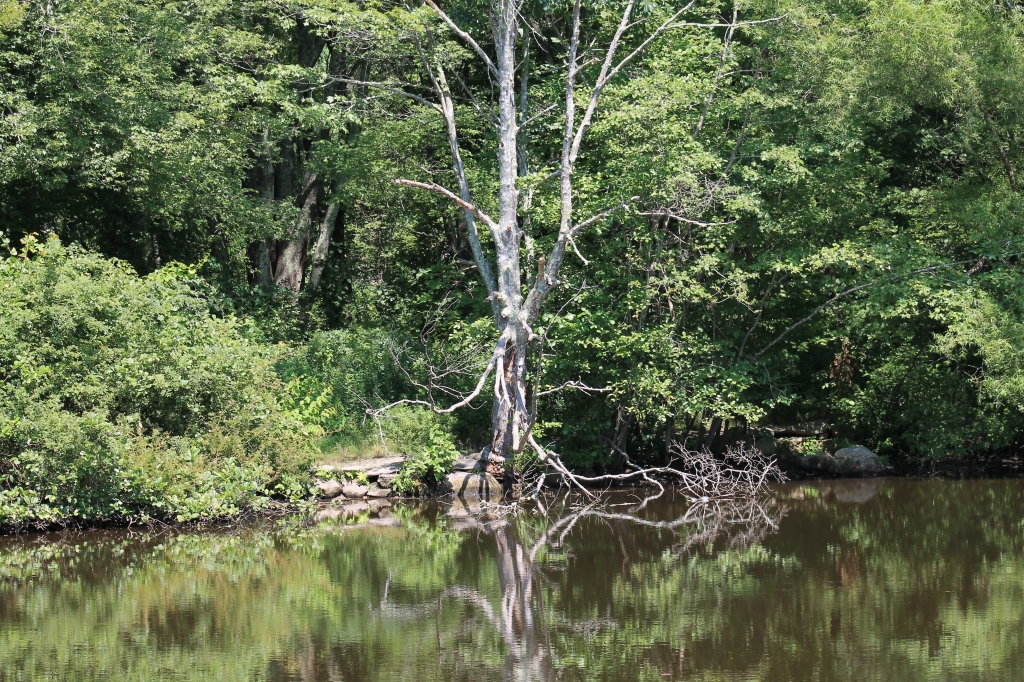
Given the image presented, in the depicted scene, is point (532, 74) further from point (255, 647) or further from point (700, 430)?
point (255, 647)

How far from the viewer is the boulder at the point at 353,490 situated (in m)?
15.8

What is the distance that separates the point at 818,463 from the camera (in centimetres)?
1838

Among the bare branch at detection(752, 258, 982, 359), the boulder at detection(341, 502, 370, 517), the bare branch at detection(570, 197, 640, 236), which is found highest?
the bare branch at detection(570, 197, 640, 236)

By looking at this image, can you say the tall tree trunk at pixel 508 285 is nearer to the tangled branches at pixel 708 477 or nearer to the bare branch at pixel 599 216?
the tangled branches at pixel 708 477

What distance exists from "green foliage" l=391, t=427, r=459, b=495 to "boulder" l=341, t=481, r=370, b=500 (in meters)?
0.48

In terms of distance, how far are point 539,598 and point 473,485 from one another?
634cm

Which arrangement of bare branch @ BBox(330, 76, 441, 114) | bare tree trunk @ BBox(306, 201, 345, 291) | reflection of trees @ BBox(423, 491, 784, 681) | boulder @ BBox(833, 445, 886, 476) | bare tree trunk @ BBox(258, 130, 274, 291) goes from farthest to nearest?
bare tree trunk @ BBox(306, 201, 345, 291), bare tree trunk @ BBox(258, 130, 274, 291), boulder @ BBox(833, 445, 886, 476), bare branch @ BBox(330, 76, 441, 114), reflection of trees @ BBox(423, 491, 784, 681)

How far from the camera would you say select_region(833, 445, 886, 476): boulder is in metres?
18.2

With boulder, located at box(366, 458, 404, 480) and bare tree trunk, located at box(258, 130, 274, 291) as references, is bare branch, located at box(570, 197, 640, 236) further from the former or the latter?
bare tree trunk, located at box(258, 130, 274, 291)

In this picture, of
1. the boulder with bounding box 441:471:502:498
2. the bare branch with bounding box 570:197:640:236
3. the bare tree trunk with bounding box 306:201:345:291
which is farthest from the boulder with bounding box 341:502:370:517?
the bare tree trunk with bounding box 306:201:345:291

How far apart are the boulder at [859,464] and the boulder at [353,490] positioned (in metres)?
8.16

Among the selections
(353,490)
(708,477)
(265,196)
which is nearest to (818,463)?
(708,477)

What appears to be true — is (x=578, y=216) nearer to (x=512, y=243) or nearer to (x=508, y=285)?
(x=512, y=243)

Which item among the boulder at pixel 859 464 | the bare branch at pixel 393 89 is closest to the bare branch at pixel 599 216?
the bare branch at pixel 393 89
